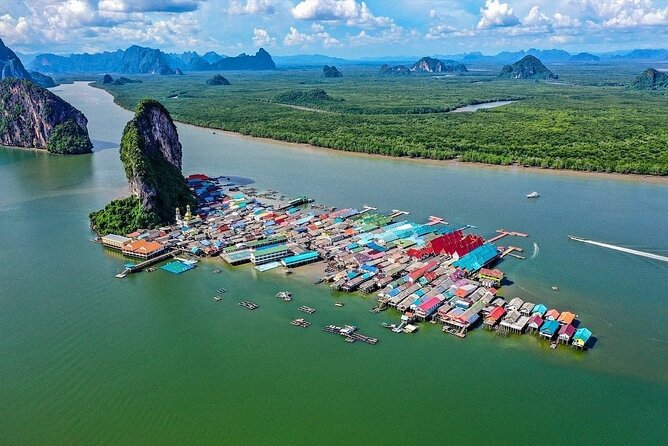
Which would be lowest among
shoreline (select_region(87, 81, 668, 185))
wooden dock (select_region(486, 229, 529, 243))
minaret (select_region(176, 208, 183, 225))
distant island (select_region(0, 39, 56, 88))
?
wooden dock (select_region(486, 229, 529, 243))

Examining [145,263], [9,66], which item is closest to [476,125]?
[145,263]

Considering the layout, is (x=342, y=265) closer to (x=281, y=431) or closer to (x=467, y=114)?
(x=281, y=431)

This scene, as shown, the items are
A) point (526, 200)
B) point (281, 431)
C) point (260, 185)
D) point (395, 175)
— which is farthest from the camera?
point (395, 175)

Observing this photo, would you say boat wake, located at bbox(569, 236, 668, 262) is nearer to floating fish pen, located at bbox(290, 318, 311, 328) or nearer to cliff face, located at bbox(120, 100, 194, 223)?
floating fish pen, located at bbox(290, 318, 311, 328)

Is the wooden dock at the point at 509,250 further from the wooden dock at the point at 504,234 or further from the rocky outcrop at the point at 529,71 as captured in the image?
the rocky outcrop at the point at 529,71

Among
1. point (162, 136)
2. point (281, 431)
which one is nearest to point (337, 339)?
point (281, 431)

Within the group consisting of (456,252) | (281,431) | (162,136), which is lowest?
(281,431)

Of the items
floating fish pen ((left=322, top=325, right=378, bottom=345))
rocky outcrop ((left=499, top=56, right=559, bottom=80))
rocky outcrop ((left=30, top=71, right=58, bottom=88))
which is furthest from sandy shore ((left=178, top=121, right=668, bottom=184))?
rocky outcrop ((left=499, top=56, right=559, bottom=80))

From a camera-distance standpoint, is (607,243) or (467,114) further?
(467,114)
